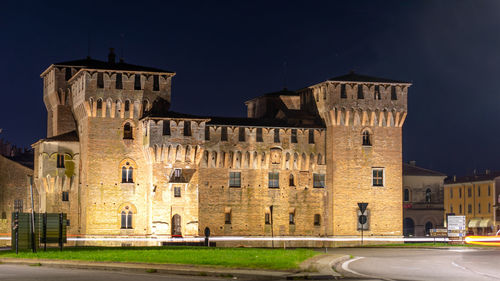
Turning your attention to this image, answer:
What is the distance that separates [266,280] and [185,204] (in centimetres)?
3613

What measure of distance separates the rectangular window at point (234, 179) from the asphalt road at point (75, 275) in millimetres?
35553

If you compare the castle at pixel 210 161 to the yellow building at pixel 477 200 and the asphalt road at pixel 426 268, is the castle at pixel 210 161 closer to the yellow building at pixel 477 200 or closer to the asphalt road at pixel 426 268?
the asphalt road at pixel 426 268

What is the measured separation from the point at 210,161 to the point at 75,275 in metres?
37.8

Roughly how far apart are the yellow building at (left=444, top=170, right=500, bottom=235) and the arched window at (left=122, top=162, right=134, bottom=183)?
58.9 meters

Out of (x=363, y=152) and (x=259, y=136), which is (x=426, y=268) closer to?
(x=259, y=136)

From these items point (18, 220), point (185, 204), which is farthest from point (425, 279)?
point (185, 204)

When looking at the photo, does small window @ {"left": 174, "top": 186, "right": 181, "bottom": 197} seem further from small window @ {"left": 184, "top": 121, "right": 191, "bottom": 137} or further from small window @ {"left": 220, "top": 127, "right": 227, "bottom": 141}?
small window @ {"left": 220, "top": 127, "right": 227, "bottom": 141}

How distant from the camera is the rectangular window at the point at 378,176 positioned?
231 feet

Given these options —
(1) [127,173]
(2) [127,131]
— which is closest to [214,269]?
(1) [127,173]

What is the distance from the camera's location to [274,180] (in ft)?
228

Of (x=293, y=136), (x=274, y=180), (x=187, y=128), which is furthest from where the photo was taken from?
(x=293, y=136)

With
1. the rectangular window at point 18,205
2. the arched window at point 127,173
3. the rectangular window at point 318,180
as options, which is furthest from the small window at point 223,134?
the rectangular window at point 18,205

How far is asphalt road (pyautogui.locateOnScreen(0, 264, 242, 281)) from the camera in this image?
28.2 meters

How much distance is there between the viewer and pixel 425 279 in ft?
92.8
